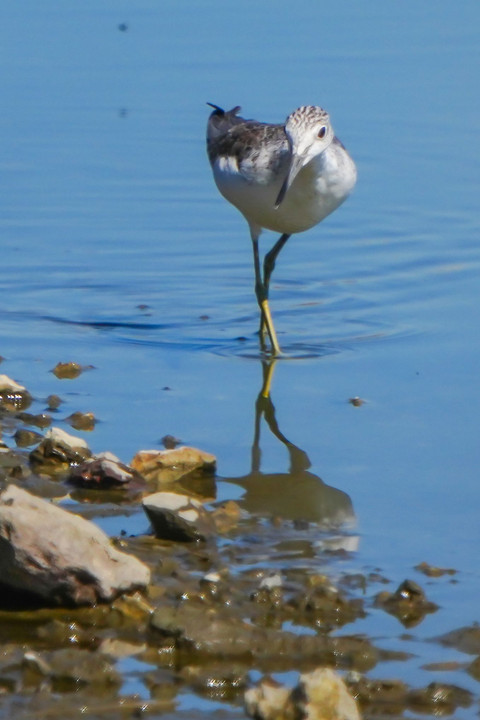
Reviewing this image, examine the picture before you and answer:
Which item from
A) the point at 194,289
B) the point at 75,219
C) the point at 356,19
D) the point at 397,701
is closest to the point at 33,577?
the point at 397,701

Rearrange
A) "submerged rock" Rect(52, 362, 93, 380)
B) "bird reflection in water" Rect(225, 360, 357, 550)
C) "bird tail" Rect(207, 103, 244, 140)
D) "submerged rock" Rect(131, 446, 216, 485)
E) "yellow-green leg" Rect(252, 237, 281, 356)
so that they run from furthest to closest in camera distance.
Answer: "bird tail" Rect(207, 103, 244, 140)
"yellow-green leg" Rect(252, 237, 281, 356)
"submerged rock" Rect(52, 362, 93, 380)
"submerged rock" Rect(131, 446, 216, 485)
"bird reflection in water" Rect(225, 360, 357, 550)

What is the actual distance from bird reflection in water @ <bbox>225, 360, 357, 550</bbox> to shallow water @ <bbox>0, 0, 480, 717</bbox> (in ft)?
0.05

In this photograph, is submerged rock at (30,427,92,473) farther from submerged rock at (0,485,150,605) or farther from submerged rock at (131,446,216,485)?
submerged rock at (0,485,150,605)

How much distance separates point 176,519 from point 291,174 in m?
2.77

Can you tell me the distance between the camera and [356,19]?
14.1 meters

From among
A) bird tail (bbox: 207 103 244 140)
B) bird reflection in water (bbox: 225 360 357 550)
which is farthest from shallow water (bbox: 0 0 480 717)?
bird tail (bbox: 207 103 244 140)

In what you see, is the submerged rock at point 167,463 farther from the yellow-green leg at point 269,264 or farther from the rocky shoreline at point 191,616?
the yellow-green leg at point 269,264

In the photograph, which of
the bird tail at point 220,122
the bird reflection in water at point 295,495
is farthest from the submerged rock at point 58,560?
the bird tail at point 220,122

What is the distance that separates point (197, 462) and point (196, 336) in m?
2.10

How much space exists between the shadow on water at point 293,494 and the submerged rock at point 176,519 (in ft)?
1.35

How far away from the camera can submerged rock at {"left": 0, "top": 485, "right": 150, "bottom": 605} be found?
4.01m

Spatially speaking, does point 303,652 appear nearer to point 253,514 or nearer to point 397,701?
point 397,701

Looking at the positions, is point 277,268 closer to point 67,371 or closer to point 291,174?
point 291,174

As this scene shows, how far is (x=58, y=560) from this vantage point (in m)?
4.01
